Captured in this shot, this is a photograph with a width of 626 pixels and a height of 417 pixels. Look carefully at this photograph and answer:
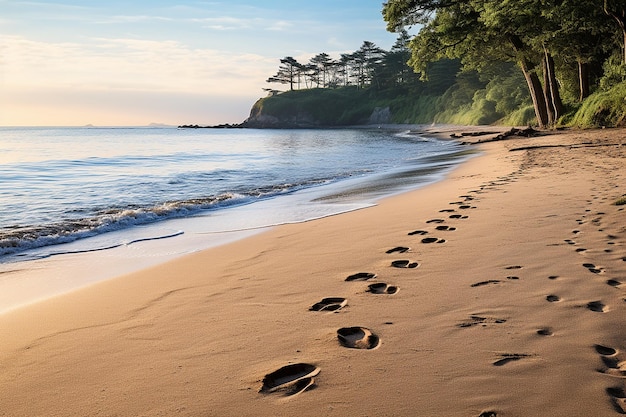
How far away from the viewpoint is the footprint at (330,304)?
9.75ft

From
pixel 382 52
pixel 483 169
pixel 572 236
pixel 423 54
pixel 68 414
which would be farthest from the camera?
pixel 382 52

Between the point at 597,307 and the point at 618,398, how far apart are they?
0.98m

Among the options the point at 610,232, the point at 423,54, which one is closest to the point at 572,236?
the point at 610,232

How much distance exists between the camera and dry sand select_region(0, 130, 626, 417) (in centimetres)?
190

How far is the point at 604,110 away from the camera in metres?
19.6

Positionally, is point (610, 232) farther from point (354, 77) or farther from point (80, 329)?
point (354, 77)

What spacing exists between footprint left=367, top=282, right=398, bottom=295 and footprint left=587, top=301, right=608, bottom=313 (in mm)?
1127

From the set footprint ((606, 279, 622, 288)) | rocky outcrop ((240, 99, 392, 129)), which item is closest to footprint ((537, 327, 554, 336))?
footprint ((606, 279, 622, 288))

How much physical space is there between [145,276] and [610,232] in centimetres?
420

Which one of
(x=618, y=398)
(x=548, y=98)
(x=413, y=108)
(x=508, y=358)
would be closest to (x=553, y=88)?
(x=548, y=98)

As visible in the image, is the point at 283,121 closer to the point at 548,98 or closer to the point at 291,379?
the point at 548,98

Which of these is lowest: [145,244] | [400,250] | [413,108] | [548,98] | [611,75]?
[145,244]

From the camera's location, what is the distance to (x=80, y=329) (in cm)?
296

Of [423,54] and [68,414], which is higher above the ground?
[423,54]
